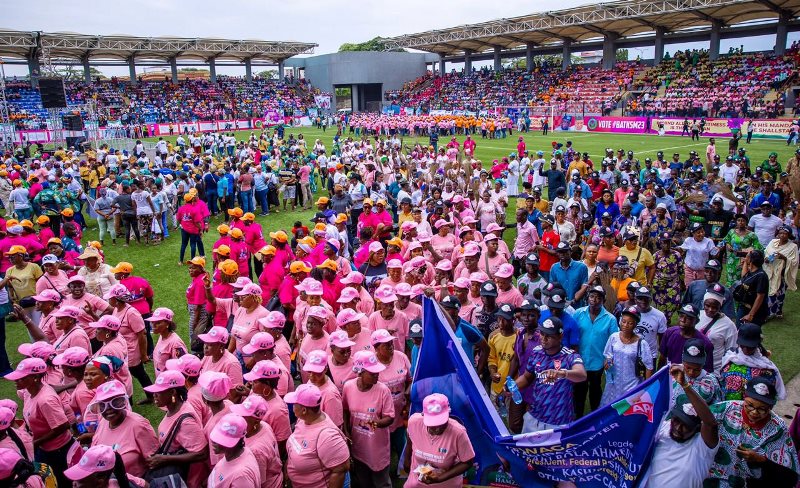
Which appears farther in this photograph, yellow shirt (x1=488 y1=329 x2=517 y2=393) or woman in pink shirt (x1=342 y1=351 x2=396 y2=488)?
yellow shirt (x1=488 y1=329 x2=517 y2=393)

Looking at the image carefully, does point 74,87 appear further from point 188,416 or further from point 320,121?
point 188,416

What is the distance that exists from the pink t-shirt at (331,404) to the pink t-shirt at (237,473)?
770 millimetres

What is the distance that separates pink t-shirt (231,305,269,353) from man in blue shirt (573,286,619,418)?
131 inches

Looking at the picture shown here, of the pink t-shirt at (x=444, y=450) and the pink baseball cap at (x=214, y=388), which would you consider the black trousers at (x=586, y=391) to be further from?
the pink baseball cap at (x=214, y=388)

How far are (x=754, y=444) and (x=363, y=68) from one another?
6099 centimetres

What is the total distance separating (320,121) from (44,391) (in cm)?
4639

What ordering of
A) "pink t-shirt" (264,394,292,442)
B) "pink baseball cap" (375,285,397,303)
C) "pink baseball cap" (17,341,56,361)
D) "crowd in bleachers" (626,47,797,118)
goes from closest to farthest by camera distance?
1. "pink t-shirt" (264,394,292,442)
2. "pink baseball cap" (17,341,56,361)
3. "pink baseball cap" (375,285,397,303)
4. "crowd in bleachers" (626,47,797,118)

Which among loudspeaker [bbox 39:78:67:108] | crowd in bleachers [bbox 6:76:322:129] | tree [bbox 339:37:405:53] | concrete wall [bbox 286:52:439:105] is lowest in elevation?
loudspeaker [bbox 39:78:67:108]

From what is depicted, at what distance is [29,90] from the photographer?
45.2 m

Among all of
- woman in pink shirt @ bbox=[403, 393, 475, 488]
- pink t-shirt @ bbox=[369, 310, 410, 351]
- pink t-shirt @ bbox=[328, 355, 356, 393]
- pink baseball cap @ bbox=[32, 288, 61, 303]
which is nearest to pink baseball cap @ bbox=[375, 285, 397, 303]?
pink t-shirt @ bbox=[369, 310, 410, 351]

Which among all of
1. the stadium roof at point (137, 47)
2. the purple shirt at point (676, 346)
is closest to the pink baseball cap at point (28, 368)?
the purple shirt at point (676, 346)

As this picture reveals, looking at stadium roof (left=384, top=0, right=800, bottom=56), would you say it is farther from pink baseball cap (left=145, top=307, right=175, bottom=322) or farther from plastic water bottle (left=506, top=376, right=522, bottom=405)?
pink baseball cap (left=145, top=307, right=175, bottom=322)

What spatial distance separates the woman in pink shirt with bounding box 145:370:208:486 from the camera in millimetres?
3785

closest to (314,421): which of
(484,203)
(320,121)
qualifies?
(484,203)
